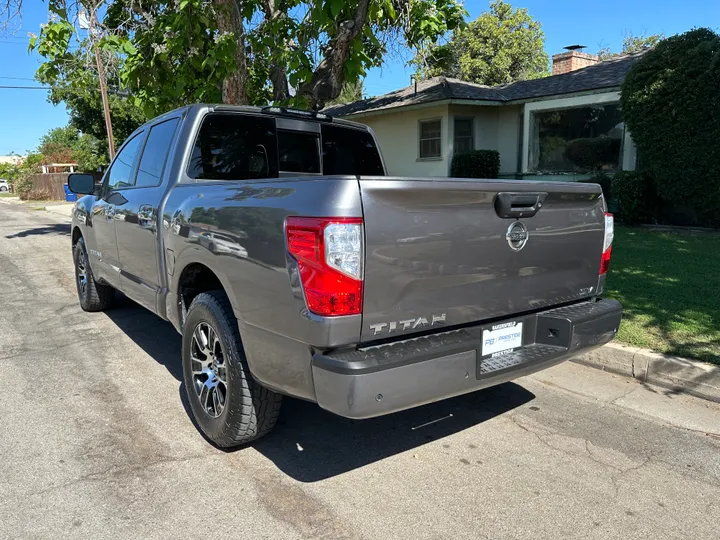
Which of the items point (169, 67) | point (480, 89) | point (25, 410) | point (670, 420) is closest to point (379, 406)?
point (670, 420)

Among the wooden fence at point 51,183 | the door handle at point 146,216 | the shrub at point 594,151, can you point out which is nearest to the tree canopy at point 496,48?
the shrub at point 594,151

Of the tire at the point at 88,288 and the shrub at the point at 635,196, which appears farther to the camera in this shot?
the shrub at the point at 635,196

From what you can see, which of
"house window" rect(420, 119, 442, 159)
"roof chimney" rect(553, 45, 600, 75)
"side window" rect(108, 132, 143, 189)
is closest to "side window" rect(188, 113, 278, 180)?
"side window" rect(108, 132, 143, 189)

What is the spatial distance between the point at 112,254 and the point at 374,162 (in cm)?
251

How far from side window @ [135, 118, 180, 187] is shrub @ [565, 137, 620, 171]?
1208 cm

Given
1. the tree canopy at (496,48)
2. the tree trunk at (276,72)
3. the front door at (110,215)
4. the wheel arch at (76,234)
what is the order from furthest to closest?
the tree canopy at (496,48) → the tree trunk at (276,72) → the wheel arch at (76,234) → the front door at (110,215)

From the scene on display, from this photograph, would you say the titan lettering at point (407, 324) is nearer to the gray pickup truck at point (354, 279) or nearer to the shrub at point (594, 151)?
the gray pickup truck at point (354, 279)

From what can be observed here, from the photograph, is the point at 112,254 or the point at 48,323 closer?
the point at 112,254

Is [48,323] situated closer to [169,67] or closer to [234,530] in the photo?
[169,67]

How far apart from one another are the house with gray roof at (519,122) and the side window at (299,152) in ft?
33.5

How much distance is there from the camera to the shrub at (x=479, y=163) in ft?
52.2

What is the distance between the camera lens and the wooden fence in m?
35.1

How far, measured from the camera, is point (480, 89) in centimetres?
1736

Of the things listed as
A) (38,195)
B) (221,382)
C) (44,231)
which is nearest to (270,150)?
(221,382)
